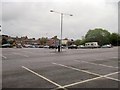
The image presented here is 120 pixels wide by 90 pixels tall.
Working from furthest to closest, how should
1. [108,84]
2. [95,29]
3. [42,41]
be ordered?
[42,41] < [95,29] < [108,84]

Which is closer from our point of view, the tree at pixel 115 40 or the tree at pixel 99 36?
the tree at pixel 115 40

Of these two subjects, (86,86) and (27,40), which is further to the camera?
(27,40)

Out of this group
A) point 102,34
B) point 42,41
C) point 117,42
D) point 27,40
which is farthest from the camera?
point 27,40

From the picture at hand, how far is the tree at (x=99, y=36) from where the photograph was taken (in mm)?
107375

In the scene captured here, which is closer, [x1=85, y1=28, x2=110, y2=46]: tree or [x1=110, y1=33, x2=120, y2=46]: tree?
[x1=110, y1=33, x2=120, y2=46]: tree

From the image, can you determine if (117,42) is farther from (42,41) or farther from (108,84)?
(108,84)

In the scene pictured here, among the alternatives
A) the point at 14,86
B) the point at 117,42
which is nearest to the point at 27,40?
the point at 117,42

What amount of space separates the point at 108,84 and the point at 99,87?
814 mm

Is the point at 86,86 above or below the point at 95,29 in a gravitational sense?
below

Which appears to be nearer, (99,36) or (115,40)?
(115,40)

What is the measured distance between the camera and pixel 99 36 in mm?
112000

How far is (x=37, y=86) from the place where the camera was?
28.0 feet

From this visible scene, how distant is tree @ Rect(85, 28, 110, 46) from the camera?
10738 cm

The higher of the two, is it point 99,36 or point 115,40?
point 99,36
